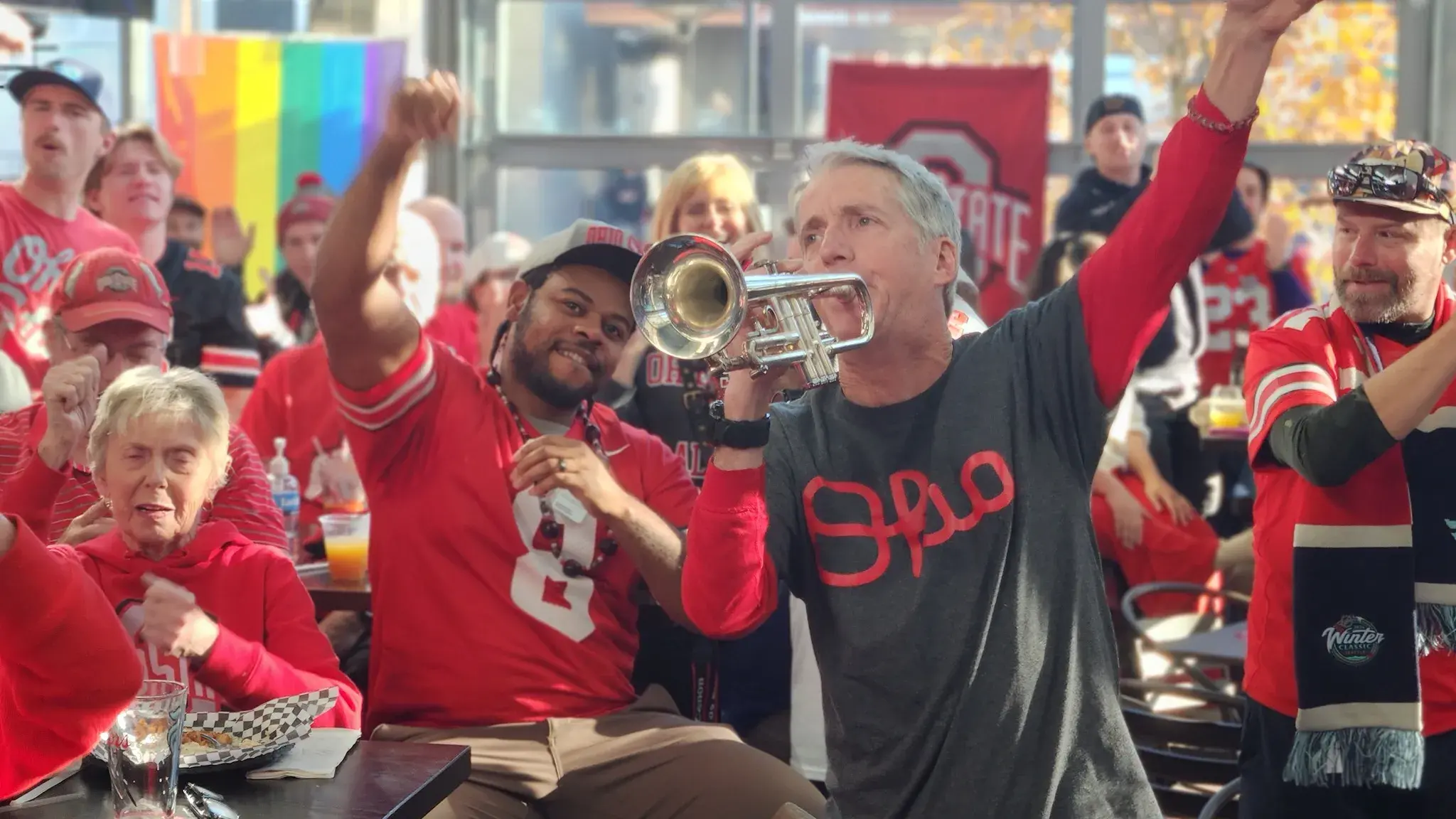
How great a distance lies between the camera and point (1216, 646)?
3477mm

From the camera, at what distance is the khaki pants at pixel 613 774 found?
9.44ft

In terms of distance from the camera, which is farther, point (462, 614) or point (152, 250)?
point (152, 250)

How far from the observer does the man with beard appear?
262 cm

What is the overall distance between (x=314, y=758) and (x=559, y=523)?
37.9 inches

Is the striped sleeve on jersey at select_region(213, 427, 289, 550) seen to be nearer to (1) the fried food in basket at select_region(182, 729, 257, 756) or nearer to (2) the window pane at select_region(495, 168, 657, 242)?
(1) the fried food in basket at select_region(182, 729, 257, 756)

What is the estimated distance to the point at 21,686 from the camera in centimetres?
176

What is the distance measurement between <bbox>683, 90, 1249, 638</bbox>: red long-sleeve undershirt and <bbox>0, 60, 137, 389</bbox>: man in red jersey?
290 centimetres

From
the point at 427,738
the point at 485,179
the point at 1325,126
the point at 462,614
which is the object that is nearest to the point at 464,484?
the point at 462,614

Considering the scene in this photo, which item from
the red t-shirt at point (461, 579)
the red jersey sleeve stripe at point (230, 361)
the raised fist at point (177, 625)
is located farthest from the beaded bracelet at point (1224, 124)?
the red jersey sleeve stripe at point (230, 361)

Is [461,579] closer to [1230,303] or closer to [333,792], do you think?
[333,792]

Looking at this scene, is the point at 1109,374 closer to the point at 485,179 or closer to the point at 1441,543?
the point at 1441,543

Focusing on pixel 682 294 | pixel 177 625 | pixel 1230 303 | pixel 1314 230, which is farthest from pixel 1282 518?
pixel 1314 230

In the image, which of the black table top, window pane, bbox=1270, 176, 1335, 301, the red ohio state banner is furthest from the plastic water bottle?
window pane, bbox=1270, 176, 1335, 301

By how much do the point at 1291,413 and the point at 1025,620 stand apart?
2.54 ft
